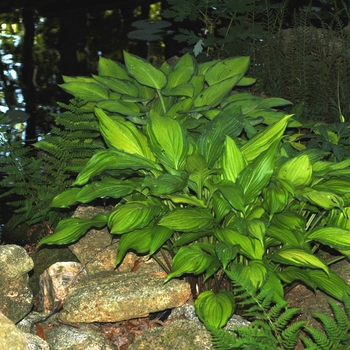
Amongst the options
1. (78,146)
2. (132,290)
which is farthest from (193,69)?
(132,290)

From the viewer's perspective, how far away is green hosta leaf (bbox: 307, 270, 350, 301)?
139 inches

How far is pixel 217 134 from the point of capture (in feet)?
12.3

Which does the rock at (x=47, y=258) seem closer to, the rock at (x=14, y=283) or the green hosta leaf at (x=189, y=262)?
the rock at (x=14, y=283)

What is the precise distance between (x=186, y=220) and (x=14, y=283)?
3.09 feet

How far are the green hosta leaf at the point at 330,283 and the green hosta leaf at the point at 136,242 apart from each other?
2.64 feet

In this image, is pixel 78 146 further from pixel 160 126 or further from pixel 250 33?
pixel 250 33

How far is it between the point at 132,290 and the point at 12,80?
4.92 meters

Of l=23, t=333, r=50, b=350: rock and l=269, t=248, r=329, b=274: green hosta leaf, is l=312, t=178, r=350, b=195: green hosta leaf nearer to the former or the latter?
l=269, t=248, r=329, b=274: green hosta leaf

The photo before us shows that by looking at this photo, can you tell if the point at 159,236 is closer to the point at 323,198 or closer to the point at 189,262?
the point at 189,262

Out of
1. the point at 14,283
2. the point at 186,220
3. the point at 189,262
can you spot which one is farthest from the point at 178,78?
the point at 14,283

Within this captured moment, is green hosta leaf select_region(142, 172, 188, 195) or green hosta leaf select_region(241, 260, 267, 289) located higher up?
green hosta leaf select_region(142, 172, 188, 195)

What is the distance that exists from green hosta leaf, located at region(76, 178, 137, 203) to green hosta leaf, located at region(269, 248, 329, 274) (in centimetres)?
79

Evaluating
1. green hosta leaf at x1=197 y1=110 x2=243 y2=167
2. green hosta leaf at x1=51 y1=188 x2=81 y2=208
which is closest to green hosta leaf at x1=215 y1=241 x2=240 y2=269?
green hosta leaf at x1=197 y1=110 x2=243 y2=167

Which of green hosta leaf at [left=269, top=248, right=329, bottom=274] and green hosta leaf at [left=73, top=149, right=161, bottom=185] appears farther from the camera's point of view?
green hosta leaf at [left=73, top=149, right=161, bottom=185]
